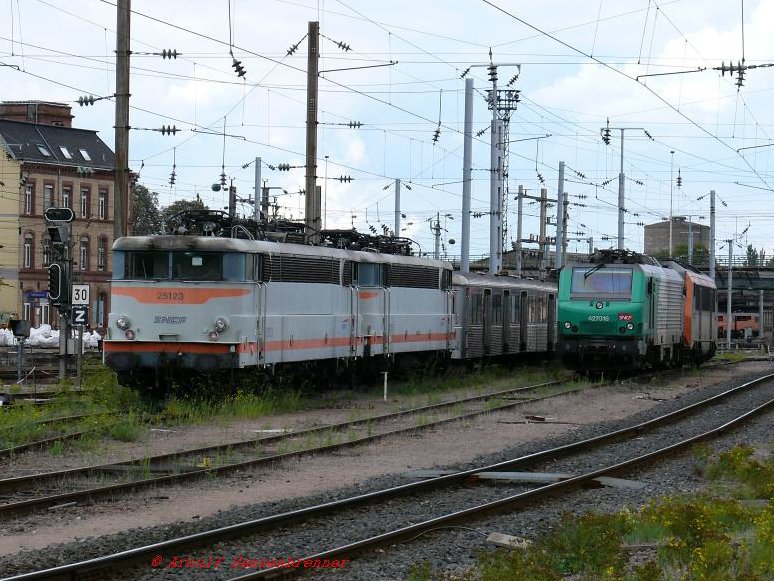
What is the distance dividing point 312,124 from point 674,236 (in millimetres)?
118677

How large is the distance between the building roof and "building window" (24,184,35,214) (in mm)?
1751

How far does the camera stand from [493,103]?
142 feet

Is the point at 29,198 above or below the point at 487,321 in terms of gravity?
above

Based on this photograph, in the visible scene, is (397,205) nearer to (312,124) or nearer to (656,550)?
(312,124)

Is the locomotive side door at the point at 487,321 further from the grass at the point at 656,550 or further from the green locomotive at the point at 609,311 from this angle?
the grass at the point at 656,550

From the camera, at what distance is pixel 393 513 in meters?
12.1

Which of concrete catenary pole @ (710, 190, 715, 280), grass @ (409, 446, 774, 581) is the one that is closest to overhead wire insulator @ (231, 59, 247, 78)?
grass @ (409, 446, 774, 581)

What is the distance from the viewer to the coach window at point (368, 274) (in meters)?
27.4

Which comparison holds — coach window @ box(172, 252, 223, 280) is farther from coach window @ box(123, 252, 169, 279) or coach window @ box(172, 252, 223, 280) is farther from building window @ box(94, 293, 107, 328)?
building window @ box(94, 293, 107, 328)

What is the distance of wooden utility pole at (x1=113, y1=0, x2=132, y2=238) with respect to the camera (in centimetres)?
2358

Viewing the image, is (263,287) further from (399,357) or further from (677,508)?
(677,508)

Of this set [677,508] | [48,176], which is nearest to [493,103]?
[677,508]

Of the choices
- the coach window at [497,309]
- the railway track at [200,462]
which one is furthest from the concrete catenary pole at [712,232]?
the railway track at [200,462]

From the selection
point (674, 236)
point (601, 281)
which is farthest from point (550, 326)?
point (674, 236)
